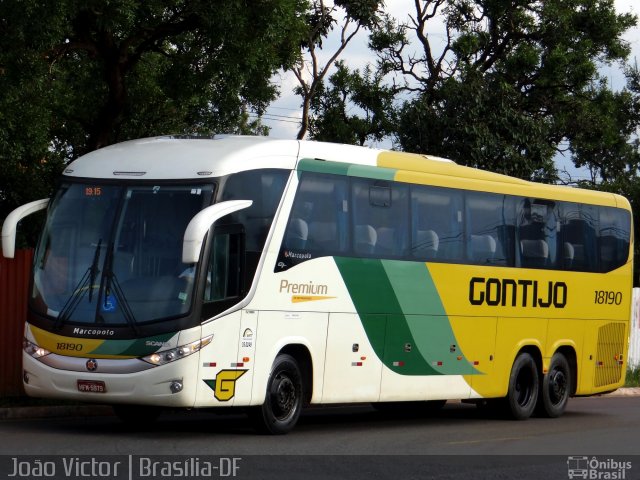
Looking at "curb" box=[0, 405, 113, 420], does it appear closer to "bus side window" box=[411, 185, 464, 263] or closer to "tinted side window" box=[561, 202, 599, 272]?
"bus side window" box=[411, 185, 464, 263]

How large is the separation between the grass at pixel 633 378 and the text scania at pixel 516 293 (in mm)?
9194

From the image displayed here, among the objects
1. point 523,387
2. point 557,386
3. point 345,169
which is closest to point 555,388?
point 557,386

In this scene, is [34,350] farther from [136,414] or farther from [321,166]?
[321,166]

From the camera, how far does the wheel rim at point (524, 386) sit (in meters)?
19.3

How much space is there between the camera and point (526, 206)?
19500 millimetres

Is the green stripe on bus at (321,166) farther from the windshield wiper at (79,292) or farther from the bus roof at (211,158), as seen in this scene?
the windshield wiper at (79,292)

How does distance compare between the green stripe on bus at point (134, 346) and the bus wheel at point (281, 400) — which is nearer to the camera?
the green stripe on bus at point (134, 346)

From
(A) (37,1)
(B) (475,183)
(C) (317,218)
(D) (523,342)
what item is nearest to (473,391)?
(D) (523,342)

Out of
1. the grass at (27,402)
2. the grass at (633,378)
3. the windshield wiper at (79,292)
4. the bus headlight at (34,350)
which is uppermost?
the windshield wiper at (79,292)

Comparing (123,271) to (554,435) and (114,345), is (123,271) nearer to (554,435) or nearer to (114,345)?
(114,345)

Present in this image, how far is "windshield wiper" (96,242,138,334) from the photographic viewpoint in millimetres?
13578

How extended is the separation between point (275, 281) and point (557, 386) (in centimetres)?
721

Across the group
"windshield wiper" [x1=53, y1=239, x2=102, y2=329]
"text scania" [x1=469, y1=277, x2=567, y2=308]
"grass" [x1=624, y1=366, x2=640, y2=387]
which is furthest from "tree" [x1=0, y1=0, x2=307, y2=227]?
"grass" [x1=624, y1=366, x2=640, y2=387]

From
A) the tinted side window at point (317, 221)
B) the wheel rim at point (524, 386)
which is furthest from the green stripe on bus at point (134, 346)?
the wheel rim at point (524, 386)
